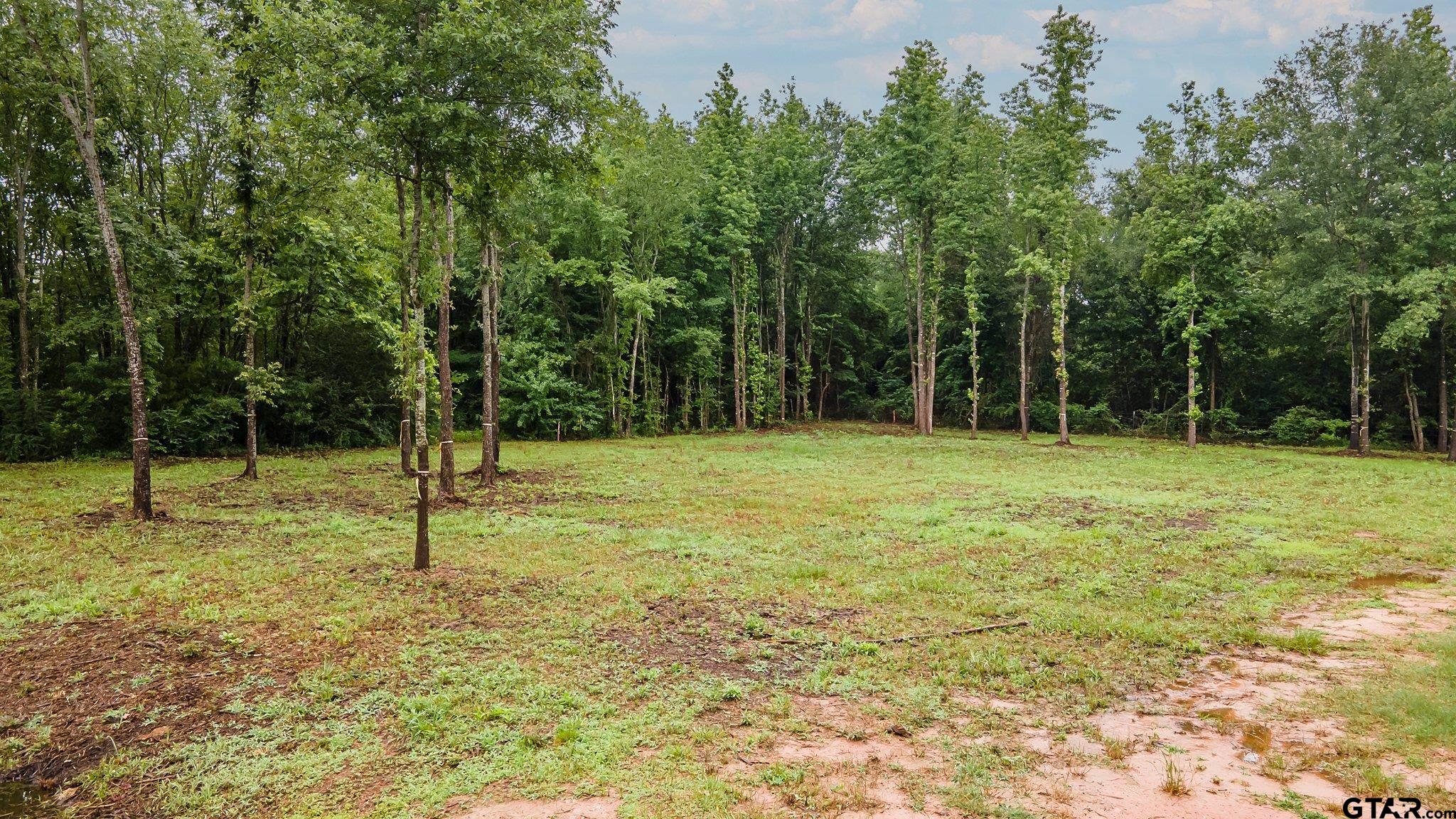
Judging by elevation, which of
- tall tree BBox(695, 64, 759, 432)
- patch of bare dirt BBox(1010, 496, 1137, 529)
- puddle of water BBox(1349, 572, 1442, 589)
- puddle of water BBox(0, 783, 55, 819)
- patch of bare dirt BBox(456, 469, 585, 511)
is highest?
tall tree BBox(695, 64, 759, 432)

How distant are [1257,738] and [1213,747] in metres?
0.37

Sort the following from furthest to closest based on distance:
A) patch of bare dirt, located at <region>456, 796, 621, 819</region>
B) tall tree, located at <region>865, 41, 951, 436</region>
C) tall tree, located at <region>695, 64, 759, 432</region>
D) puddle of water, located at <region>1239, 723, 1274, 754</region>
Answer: tall tree, located at <region>695, 64, 759, 432</region> → tall tree, located at <region>865, 41, 951, 436</region> → puddle of water, located at <region>1239, 723, 1274, 754</region> → patch of bare dirt, located at <region>456, 796, 621, 819</region>

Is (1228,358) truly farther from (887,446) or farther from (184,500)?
(184,500)

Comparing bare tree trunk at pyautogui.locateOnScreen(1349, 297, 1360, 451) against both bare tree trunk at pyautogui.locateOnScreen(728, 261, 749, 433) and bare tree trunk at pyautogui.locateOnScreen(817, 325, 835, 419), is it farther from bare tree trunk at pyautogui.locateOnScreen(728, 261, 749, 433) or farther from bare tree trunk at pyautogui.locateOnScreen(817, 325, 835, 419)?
bare tree trunk at pyautogui.locateOnScreen(728, 261, 749, 433)

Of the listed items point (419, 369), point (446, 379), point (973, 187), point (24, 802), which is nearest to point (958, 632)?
point (419, 369)

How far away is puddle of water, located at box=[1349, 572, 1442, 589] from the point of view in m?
8.09

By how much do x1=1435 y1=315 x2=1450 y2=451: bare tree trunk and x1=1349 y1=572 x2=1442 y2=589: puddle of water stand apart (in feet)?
70.4

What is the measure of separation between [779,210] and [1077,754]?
3310 cm

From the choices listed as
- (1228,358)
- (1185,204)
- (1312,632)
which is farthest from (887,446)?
(1312,632)

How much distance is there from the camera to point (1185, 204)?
2647cm

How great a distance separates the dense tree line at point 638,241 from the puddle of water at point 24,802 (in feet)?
15.5

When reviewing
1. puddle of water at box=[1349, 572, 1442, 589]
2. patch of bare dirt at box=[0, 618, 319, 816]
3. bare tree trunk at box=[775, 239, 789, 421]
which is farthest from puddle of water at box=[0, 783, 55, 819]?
bare tree trunk at box=[775, 239, 789, 421]

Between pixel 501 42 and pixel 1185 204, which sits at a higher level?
pixel 1185 204

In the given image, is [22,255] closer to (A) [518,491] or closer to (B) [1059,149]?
(A) [518,491]
